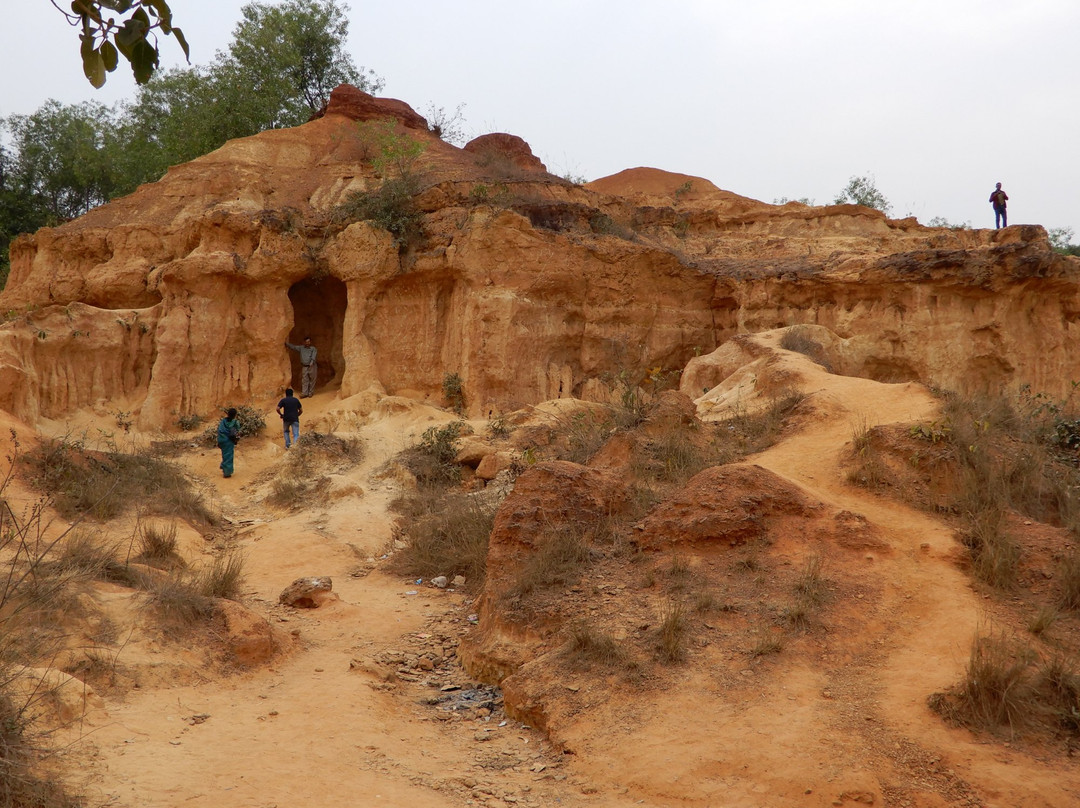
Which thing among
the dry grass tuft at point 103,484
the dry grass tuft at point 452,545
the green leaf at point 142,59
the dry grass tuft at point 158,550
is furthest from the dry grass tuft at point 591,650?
the dry grass tuft at point 103,484

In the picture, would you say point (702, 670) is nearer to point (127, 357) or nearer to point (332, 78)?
point (127, 357)

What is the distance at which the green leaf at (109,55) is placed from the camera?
2627mm

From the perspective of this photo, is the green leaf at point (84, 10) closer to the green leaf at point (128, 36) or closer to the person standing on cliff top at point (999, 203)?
the green leaf at point (128, 36)

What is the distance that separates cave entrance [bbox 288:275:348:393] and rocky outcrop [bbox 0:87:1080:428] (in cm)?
4

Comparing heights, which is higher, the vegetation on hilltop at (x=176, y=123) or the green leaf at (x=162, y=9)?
the vegetation on hilltop at (x=176, y=123)

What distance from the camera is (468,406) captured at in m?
15.6

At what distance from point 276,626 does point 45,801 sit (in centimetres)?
343

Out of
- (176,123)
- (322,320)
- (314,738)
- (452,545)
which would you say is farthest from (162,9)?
(176,123)

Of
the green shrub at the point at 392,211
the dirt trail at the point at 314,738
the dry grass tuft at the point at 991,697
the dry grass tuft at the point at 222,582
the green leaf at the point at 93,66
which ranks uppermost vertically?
the green shrub at the point at 392,211

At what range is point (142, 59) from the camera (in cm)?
260

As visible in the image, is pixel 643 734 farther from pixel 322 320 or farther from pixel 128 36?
pixel 322 320

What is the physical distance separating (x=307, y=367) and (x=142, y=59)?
1471 cm

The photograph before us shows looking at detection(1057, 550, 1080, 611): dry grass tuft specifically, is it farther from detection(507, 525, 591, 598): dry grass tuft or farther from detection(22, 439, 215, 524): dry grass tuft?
detection(22, 439, 215, 524): dry grass tuft

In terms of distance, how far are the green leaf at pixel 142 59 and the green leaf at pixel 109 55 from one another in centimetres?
8
